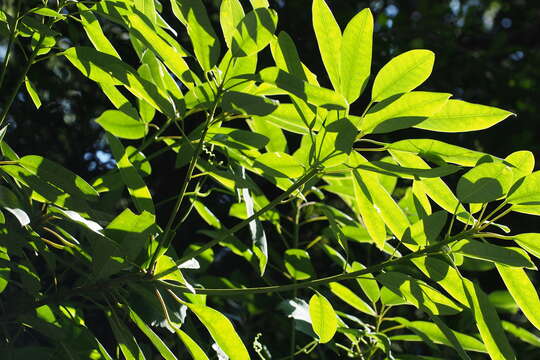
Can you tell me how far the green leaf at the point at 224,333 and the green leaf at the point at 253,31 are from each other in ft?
0.80

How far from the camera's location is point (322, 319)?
27.3 inches

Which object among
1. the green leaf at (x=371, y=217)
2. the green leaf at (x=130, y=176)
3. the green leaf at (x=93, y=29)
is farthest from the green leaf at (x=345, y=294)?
the green leaf at (x=93, y=29)

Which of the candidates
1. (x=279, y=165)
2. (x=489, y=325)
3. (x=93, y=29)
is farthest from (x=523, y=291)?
(x=93, y=29)

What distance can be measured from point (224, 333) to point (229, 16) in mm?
297

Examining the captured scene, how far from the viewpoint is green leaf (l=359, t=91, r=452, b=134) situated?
583 millimetres

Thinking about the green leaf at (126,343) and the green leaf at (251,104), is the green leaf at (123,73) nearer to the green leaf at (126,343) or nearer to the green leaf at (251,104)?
the green leaf at (251,104)

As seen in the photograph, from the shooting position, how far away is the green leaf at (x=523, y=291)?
636 mm

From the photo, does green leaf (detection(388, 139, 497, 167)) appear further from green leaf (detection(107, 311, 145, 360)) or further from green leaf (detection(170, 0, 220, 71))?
green leaf (detection(107, 311, 145, 360))

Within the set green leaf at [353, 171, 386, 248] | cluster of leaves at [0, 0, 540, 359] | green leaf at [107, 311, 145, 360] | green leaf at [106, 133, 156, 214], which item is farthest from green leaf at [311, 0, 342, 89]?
green leaf at [107, 311, 145, 360]

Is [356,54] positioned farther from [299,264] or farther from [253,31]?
[299,264]

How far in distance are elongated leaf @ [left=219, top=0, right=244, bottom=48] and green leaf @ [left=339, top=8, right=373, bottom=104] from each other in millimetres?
98

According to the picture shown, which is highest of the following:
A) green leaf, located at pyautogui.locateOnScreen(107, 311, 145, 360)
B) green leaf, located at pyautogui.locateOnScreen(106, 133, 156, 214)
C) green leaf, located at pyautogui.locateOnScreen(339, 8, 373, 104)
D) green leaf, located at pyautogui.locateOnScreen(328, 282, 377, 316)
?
green leaf, located at pyautogui.locateOnScreen(339, 8, 373, 104)

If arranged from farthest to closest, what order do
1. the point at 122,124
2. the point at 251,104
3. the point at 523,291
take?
the point at 122,124, the point at 523,291, the point at 251,104

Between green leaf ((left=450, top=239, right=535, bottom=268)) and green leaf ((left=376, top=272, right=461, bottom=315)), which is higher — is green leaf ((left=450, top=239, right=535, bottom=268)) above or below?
above
